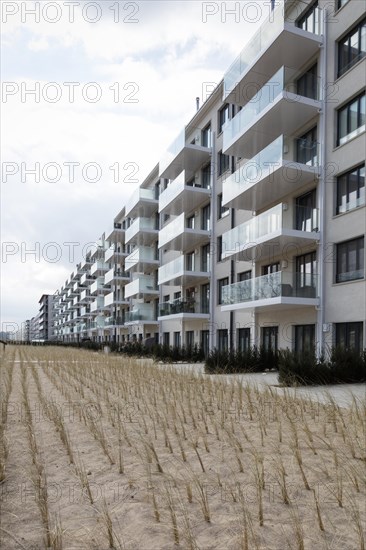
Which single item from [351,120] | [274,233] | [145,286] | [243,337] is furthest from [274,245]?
[145,286]

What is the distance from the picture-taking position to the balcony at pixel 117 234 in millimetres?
52650

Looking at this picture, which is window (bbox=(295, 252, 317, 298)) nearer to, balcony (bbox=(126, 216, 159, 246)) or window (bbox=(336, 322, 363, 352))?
window (bbox=(336, 322, 363, 352))

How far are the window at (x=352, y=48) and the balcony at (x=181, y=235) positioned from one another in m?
13.0

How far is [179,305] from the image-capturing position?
29.2 metres

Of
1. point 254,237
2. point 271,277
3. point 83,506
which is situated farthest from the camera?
point 254,237

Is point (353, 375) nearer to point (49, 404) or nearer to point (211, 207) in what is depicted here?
point (49, 404)

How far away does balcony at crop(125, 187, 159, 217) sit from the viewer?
1548 inches

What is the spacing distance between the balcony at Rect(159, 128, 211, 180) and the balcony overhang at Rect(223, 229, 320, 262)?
28.8 feet

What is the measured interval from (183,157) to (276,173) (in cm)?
1224

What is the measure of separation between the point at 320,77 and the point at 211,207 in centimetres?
1126

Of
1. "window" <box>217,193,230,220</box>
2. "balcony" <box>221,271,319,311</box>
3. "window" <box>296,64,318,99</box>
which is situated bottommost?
"balcony" <box>221,271,319,311</box>

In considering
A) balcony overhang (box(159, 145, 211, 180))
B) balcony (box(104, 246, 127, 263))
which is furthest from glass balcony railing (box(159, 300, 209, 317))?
balcony (box(104, 246, 127, 263))

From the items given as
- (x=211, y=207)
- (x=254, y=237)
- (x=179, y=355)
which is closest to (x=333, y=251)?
(x=254, y=237)

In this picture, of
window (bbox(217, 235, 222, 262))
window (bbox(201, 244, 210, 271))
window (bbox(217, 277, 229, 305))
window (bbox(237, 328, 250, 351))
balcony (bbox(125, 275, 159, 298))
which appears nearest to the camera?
window (bbox(237, 328, 250, 351))
